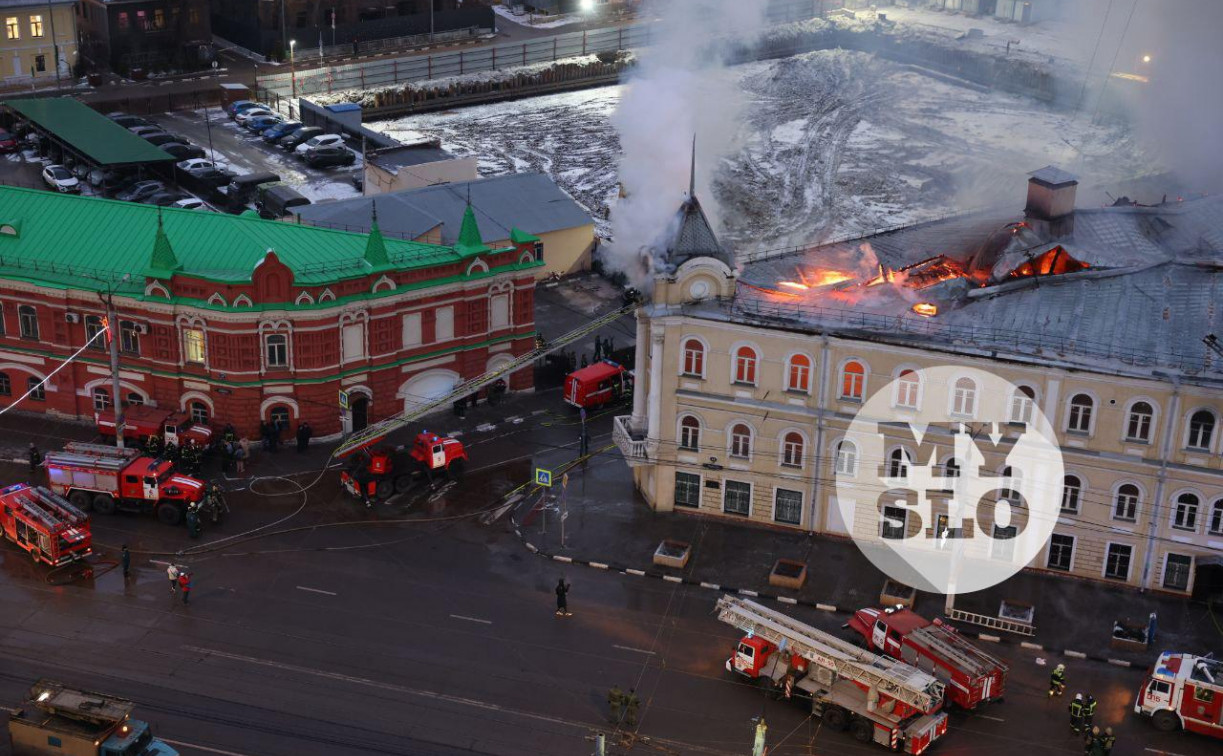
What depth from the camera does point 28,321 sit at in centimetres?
7706

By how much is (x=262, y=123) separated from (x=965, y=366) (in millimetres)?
74088

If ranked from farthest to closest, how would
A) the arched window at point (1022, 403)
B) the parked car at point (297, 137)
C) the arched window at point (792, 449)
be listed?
the parked car at point (297, 137), the arched window at point (792, 449), the arched window at point (1022, 403)

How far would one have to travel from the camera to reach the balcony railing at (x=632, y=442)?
230 ft

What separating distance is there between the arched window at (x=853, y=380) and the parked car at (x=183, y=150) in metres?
63.3

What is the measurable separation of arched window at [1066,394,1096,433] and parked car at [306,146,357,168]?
6310 centimetres

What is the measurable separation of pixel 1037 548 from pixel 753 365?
14.3m

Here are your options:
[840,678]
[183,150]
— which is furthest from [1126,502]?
[183,150]

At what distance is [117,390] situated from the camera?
2805 inches

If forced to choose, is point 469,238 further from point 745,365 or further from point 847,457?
point 847,457

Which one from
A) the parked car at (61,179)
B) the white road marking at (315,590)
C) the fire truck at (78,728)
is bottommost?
the white road marking at (315,590)

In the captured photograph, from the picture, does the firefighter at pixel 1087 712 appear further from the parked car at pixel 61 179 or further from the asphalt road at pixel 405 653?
the parked car at pixel 61 179

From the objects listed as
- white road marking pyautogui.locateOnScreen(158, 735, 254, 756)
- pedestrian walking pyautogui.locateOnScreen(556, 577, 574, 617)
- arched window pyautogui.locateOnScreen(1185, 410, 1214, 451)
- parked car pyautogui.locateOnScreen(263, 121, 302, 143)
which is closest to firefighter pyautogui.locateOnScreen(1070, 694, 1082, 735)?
arched window pyautogui.locateOnScreen(1185, 410, 1214, 451)

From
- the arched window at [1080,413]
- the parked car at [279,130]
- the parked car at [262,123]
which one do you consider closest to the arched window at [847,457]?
the arched window at [1080,413]

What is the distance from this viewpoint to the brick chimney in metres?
74.4
